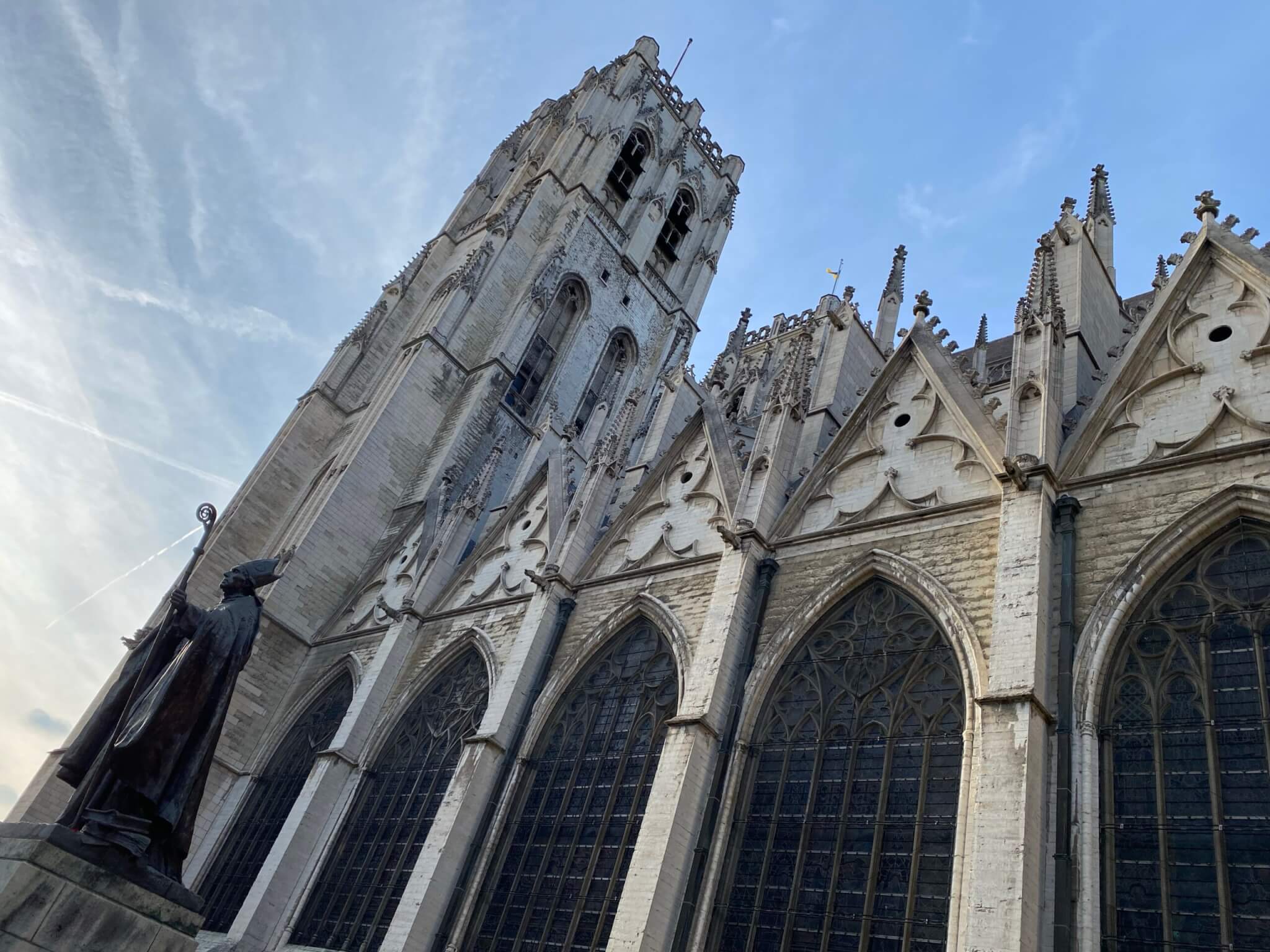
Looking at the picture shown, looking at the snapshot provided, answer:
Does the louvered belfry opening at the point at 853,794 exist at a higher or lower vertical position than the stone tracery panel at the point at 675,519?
lower

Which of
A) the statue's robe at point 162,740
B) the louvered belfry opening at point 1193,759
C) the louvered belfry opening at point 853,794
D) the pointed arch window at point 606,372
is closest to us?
the statue's robe at point 162,740

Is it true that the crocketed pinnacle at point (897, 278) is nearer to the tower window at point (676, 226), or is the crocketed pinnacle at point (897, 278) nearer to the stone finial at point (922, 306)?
the stone finial at point (922, 306)

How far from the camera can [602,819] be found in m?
12.0

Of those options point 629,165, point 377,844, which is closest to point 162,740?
point 377,844

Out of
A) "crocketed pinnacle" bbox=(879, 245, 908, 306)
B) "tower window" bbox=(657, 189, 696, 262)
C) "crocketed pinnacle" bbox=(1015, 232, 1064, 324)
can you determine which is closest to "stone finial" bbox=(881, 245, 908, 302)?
"crocketed pinnacle" bbox=(879, 245, 908, 306)

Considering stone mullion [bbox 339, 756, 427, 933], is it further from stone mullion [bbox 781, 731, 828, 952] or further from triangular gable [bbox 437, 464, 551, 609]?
stone mullion [bbox 781, 731, 828, 952]

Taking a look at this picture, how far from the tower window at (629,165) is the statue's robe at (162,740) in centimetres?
2573

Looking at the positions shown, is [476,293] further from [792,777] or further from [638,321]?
[792,777]

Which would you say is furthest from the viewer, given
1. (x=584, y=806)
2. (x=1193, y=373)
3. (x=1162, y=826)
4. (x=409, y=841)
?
(x=409, y=841)

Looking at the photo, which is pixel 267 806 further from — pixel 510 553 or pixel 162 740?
pixel 162 740

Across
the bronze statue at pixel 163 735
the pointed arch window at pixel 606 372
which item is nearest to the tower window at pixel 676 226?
the pointed arch window at pixel 606 372

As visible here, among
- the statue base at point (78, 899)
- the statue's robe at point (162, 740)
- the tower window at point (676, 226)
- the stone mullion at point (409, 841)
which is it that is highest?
the tower window at point (676, 226)

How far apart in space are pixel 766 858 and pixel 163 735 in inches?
242

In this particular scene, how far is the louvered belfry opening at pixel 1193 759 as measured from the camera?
745 centimetres
